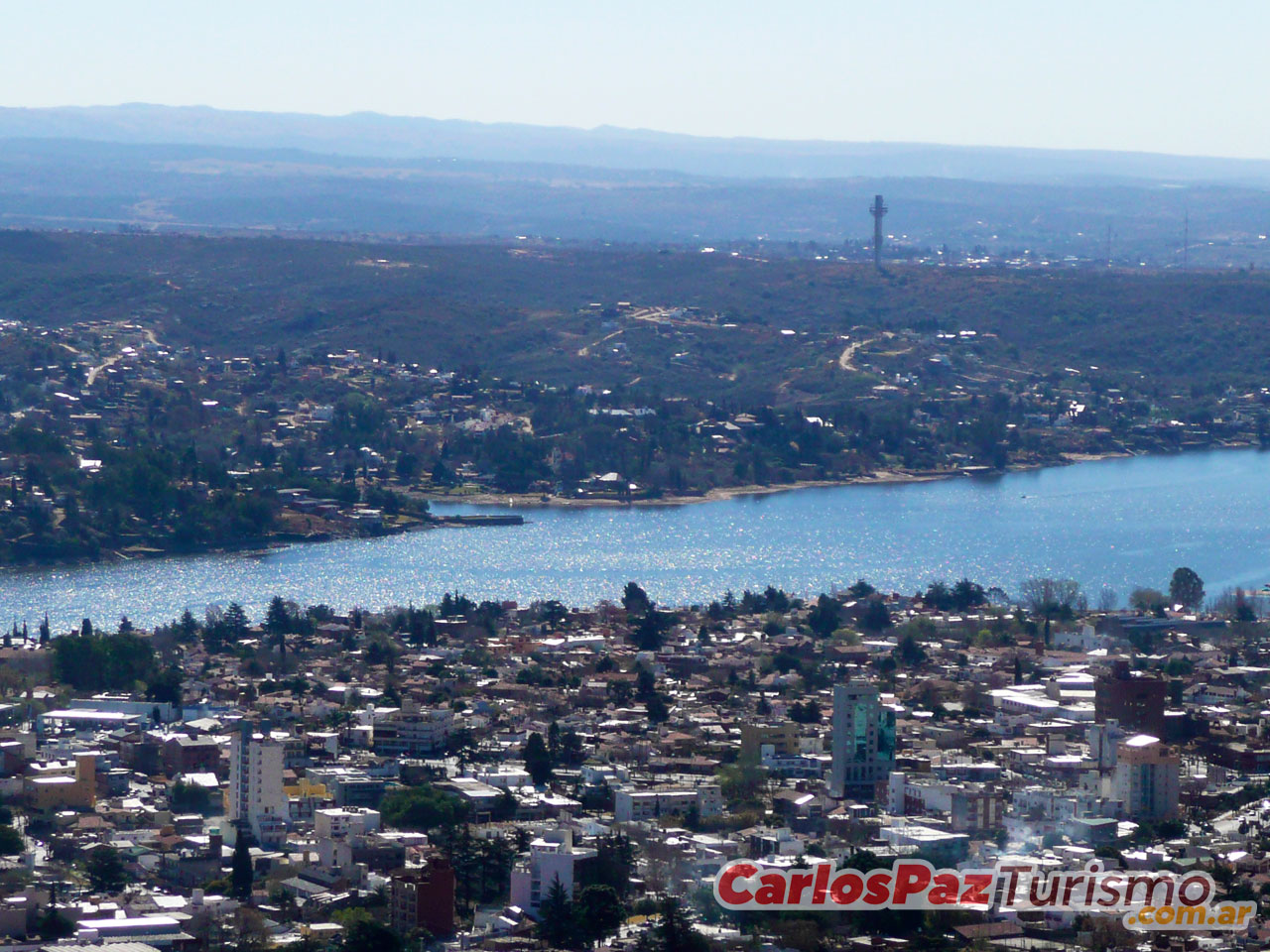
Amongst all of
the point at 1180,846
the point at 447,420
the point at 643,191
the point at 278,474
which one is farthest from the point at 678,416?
the point at 643,191

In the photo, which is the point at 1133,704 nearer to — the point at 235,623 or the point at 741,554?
the point at 235,623

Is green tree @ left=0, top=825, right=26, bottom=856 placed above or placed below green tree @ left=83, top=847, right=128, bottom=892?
below

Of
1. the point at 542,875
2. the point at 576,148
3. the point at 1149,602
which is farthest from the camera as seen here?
the point at 576,148

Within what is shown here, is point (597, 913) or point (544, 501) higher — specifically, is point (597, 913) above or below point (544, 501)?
above

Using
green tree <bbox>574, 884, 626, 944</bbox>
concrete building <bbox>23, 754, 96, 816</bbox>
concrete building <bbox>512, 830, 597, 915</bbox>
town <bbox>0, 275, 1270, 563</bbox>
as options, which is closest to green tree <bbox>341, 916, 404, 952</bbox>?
green tree <bbox>574, 884, 626, 944</bbox>

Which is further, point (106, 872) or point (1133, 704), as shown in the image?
point (1133, 704)

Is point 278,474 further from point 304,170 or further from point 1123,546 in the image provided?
point 304,170

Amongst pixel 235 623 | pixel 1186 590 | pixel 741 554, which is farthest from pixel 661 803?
pixel 741 554

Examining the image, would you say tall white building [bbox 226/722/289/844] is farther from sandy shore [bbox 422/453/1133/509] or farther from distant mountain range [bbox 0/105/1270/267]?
distant mountain range [bbox 0/105/1270/267]
